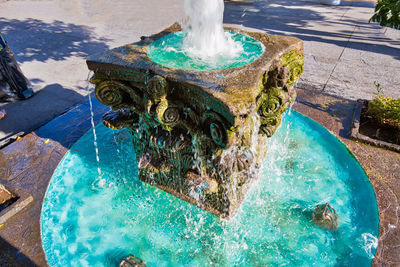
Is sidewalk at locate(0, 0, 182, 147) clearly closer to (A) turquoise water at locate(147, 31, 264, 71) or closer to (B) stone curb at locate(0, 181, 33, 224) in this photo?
(B) stone curb at locate(0, 181, 33, 224)

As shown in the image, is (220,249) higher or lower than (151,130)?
lower

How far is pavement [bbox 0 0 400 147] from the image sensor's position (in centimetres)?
547

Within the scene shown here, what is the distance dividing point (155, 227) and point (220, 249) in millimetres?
774

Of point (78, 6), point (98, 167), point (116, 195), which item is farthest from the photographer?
point (78, 6)

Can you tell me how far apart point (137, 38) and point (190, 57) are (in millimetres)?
6467

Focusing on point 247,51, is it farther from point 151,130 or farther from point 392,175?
point 392,175

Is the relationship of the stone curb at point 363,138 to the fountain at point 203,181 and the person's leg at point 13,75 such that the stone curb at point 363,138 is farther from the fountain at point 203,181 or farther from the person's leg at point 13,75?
the person's leg at point 13,75

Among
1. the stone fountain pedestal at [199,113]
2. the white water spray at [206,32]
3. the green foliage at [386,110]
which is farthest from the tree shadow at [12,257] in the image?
the green foliage at [386,110]

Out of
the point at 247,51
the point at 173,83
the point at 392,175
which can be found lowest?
the point at 392,175

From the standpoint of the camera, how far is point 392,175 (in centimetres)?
332

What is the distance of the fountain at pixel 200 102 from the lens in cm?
230

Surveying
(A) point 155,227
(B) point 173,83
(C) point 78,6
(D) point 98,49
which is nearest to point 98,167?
(A) point 155,227

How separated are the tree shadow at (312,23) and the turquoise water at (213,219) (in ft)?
20.4

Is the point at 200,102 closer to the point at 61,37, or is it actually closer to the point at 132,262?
the point at 132,262
